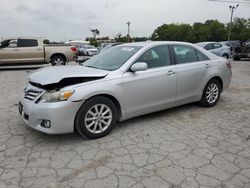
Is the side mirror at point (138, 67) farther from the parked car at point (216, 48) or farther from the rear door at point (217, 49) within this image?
the rear door at point (217, 49)

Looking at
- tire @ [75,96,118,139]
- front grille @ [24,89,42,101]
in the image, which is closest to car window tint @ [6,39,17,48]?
front grille @ [24,89,42,101]

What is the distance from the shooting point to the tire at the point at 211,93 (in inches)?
226

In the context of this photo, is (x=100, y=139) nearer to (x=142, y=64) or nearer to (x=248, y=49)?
(x=142, y=64)

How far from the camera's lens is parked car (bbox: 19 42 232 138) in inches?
149

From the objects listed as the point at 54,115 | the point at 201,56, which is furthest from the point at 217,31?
the point at 54,115

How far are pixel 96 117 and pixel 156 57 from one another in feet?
5.52

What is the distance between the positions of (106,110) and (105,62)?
112 centimetres

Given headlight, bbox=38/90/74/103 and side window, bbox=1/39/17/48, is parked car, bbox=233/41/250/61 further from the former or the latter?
headlight, bbox=38/90/74/103

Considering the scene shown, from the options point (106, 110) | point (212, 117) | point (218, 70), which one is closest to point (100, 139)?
point (106, 110)

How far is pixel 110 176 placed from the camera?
309cm

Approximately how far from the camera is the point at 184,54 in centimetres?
537

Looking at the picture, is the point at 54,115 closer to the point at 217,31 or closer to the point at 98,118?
the point at 98,118

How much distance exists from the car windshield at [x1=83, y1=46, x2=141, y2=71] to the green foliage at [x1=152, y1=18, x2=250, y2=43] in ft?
193

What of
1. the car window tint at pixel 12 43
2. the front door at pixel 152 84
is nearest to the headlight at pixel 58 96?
the front door at pixel 152 84
